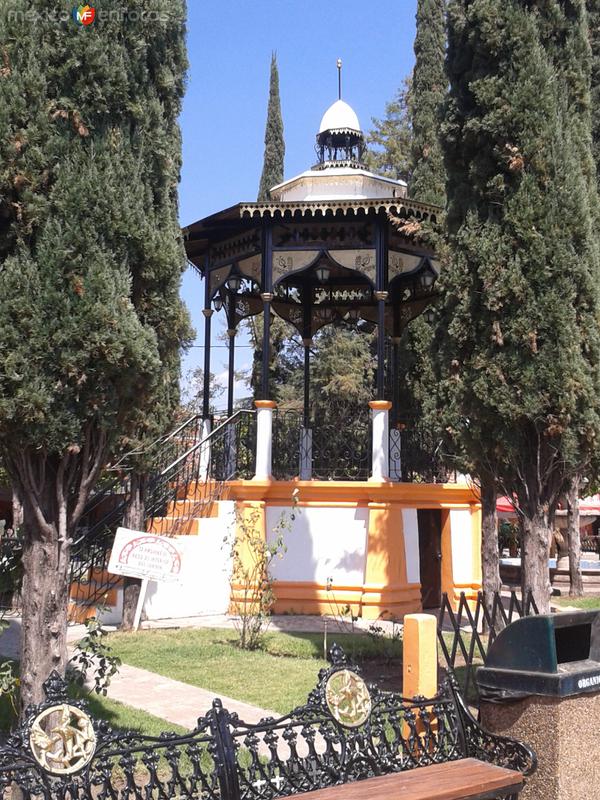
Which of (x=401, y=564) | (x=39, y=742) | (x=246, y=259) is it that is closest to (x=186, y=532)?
(x=401, y=564)

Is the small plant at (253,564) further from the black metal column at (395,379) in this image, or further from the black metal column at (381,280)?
the black metal column at (395,379)

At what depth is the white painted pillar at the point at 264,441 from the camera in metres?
12.1

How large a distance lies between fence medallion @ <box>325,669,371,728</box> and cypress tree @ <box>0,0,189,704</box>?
188 cm

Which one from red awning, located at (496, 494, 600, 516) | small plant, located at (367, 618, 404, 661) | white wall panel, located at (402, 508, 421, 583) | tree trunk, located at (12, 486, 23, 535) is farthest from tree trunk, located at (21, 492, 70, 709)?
red awning, located at (496, 494, 600, 516)

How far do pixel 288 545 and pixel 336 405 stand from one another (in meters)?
11.2

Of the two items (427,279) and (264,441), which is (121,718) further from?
(427,279)

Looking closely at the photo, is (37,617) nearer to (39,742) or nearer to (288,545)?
(39,742)

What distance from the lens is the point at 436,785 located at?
3.77m

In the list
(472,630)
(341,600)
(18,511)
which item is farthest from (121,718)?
(18,511)

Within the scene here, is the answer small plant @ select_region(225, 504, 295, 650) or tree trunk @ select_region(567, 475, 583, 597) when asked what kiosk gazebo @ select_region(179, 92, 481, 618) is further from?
tree trunk @ select_region(567, 475, 583, 597)

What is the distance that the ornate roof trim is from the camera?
1190cm

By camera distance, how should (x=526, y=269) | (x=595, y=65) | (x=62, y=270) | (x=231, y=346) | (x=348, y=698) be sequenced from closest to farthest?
(x=348, y=698)
(x=62, y=270)
(x=526, y=269)
(x=595, y=65)
(x=231, y=346)

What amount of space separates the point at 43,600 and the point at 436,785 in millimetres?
2541

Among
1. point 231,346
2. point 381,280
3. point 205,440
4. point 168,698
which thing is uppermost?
point 381,280
